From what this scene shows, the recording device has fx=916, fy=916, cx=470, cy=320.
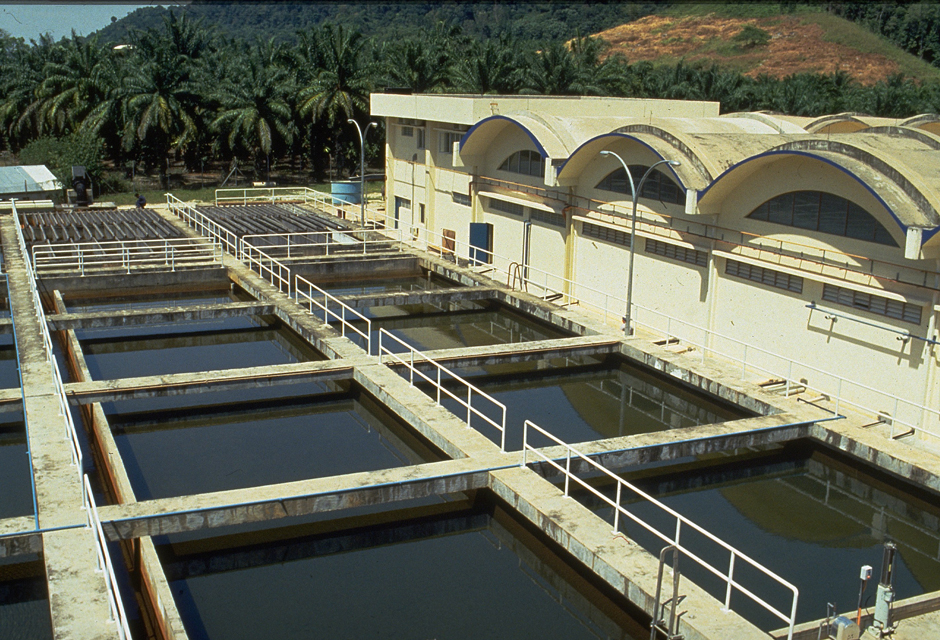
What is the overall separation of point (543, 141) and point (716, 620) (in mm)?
23991

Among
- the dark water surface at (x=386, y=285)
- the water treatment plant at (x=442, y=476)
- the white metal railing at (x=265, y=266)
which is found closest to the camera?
the water treatment plant at (x=442, y=476)

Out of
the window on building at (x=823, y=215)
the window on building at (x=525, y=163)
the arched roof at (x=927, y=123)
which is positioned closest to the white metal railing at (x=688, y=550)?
the window on building at (x=823, y=215)

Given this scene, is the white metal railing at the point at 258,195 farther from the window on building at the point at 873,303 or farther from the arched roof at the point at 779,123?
the window on building at the point at 873,303

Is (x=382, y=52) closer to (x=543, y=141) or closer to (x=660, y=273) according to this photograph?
(x=543, y=141)

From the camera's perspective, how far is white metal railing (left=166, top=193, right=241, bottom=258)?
4011 centimetres

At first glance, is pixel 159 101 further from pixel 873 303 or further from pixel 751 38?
pixel 751 38

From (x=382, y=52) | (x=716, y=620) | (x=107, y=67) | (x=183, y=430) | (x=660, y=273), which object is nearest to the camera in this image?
(x=716, y=620)

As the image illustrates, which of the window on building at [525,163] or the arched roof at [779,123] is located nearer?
the arched roof at [779,123]

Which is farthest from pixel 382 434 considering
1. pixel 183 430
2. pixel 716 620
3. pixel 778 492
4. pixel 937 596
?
pixel 937 596

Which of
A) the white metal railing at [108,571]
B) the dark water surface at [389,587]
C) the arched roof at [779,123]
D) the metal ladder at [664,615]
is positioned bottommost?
the dark water surface at [389,587]

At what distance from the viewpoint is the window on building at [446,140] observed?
1683 inches

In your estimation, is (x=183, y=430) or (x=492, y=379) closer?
(x=183, y=430)

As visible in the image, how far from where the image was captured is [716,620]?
1256 centimetres

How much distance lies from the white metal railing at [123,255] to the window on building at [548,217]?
1306 centimetres
